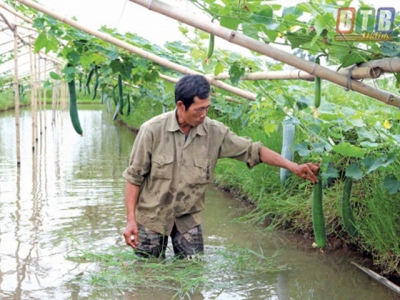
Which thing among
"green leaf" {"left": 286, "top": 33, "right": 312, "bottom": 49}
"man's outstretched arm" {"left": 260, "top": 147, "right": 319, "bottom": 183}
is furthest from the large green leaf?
"green leaf" {"left": 286, "top": 33, "right": 312, "bottom": 49}

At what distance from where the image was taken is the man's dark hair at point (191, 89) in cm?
420

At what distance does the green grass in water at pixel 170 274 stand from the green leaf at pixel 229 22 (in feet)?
5.80

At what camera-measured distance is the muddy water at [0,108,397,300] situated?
466 centimetres

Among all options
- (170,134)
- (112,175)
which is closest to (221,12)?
(170,134)

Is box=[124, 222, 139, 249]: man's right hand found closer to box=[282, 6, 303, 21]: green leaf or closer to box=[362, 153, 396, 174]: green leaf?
box=[362, 153, 396, 174]: green leaf

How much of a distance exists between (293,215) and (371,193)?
132cm

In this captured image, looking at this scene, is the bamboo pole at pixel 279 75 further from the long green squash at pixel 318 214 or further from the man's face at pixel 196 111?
the long green squash at pixel 318 214

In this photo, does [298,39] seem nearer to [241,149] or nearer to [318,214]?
[241,149]

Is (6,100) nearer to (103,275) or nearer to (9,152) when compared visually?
(9,152)

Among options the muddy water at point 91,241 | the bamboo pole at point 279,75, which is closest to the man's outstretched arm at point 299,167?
the bamboo pole at point 279,75

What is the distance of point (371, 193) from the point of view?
5.27 metres

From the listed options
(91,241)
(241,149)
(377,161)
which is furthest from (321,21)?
(91,241)

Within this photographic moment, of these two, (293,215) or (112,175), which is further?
(112,175)

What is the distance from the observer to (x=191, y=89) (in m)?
4.19
